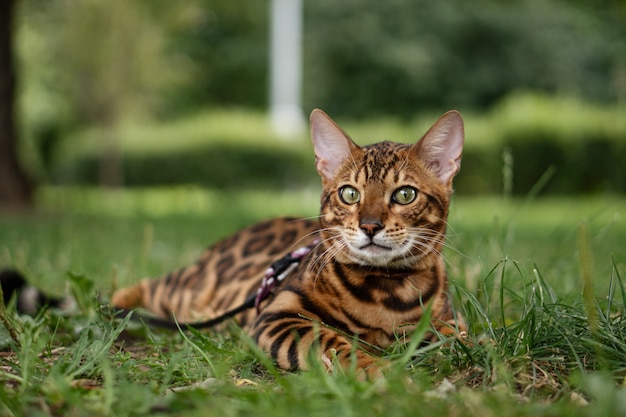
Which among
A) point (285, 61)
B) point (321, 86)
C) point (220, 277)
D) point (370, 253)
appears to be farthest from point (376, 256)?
point (321, 86)

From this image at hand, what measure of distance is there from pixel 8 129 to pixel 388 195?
8700 mm

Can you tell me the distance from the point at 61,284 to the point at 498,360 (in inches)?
112

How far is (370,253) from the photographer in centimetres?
242

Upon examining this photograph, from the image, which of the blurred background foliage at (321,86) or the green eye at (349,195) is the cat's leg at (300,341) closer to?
the green eye at (349,195)

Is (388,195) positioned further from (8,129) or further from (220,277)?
(8,129)

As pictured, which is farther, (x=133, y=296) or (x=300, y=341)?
(x=133, y=296)

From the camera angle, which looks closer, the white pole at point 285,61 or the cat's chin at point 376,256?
the cat's chin at point 376,256

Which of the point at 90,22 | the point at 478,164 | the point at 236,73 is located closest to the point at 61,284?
the point at 90,22

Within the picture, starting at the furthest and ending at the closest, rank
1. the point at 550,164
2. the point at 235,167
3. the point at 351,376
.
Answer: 1. the point at 235,167
2. the point at 550,164
3. the point at 351,376

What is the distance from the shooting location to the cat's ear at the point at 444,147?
264cm

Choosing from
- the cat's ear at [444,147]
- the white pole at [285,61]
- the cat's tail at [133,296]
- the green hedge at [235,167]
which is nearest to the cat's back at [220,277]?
the cat's tail at [133,296]

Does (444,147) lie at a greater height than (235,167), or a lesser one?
greater

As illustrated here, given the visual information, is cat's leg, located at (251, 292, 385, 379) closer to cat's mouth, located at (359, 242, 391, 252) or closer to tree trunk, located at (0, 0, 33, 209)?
cat's mouth, located at (359, 242, 391, 252)

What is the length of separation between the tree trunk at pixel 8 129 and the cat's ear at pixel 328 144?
8217 millimetres
